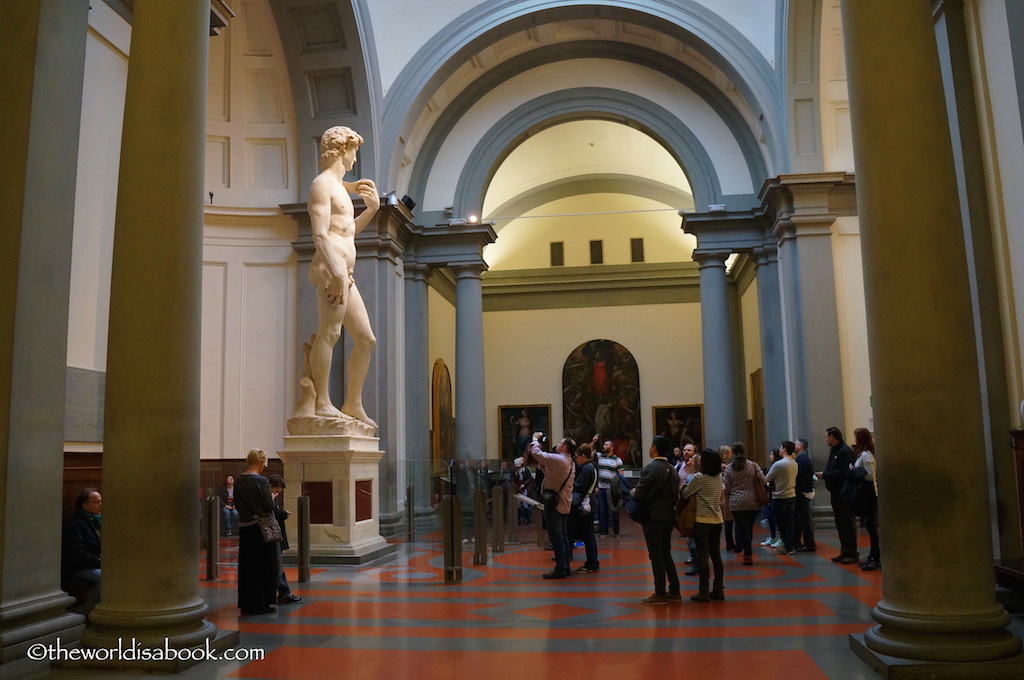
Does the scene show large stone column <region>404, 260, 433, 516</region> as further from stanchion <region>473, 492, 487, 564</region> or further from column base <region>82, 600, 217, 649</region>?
column base <region>82, 600, 217, 649</region>

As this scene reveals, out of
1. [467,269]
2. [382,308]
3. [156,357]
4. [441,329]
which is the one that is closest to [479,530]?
[156,357]

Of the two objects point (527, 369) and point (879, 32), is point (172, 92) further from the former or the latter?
point (527, 369)

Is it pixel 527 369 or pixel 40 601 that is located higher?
pixel 527 369

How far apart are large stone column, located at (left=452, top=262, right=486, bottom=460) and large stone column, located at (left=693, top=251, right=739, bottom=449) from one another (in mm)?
4163

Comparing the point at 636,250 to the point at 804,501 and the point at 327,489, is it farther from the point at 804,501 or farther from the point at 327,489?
the point at 327,489

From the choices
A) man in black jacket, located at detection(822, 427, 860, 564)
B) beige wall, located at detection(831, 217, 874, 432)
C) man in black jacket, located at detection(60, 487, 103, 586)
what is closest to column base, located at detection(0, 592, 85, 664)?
man in black jacket, located at detection(60, 487, 103, 586)

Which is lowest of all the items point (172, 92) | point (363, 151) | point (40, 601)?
point (40, 601)

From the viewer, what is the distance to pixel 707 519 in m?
7.06

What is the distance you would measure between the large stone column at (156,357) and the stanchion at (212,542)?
4.21 m

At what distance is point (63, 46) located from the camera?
17.9 ft

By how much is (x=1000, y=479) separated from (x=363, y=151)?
11.2 metres

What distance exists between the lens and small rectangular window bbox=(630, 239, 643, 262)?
24.8 metres

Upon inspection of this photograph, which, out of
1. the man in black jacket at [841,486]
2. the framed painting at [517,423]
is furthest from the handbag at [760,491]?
the framed painting at [517,423]

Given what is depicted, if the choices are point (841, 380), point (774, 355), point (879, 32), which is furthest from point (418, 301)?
point (879, 32)
